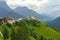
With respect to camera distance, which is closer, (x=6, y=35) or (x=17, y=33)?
(x=17, y=33)

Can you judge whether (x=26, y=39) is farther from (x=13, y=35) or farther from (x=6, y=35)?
(x=6, y=35)

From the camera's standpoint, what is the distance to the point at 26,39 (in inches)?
5113

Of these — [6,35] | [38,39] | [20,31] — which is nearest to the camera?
[20,31]

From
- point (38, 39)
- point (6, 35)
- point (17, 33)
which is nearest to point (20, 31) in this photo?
point (17, 33)

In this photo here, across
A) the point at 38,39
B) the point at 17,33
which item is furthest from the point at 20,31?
the point at 38,39

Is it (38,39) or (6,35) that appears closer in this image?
(6,35)

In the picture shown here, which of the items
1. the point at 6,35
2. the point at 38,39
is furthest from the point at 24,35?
the point at 38,39

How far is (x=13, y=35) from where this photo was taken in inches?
4909

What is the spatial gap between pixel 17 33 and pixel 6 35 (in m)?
26.7

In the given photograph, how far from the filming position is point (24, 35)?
421 ft

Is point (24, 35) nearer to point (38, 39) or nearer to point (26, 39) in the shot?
point (26, 39)

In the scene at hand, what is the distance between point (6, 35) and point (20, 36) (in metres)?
27.0

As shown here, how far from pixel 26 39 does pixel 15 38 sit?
863cm

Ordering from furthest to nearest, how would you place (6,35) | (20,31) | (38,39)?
(38,39), (6,35), (20,31)
